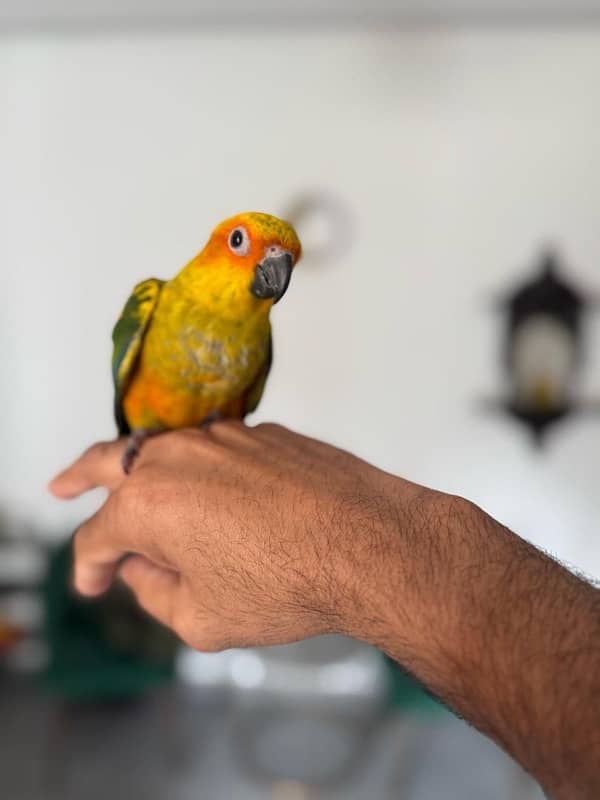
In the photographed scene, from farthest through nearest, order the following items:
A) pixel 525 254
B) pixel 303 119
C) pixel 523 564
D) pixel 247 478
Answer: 1. pixel 525 254
2. pixel 303 119
3. pixel 247 478
4. pixel 523 564

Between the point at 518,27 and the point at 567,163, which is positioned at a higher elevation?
the point at 518,27

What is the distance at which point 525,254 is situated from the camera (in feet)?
4.66

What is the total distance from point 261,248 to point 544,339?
0.87m

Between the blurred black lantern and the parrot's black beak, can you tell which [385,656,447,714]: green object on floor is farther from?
the parrot's black beak

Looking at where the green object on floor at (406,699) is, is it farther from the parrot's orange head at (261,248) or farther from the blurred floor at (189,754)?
the parrot's orange head at (261,248)

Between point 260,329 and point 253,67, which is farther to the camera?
point 253,67

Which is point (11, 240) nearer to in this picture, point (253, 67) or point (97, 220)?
point (97, 220)

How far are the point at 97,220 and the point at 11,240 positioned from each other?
21 cm

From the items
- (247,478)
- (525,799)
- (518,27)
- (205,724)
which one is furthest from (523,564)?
(205,724)

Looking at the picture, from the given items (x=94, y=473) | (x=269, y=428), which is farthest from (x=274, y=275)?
(x=94, y=473)

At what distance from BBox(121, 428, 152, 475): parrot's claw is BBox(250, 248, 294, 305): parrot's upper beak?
0.24 metres

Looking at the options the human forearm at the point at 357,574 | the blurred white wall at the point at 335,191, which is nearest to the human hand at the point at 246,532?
the human forearm at the point at 357,574

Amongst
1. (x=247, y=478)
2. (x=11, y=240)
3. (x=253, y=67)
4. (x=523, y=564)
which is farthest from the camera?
(x=11, y=240)

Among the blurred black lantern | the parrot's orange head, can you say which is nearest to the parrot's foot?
the parrot's orange head
